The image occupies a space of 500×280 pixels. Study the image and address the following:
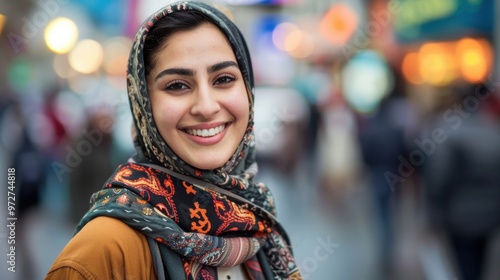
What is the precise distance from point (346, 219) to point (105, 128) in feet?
11.3

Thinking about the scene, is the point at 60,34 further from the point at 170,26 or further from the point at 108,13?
the point at 170,26

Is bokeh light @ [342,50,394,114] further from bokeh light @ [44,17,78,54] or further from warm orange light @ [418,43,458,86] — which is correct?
bokeh light @ [44,17,78,54]

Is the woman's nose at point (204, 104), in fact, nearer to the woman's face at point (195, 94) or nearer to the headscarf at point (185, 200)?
the woman's face at point (195, 94)

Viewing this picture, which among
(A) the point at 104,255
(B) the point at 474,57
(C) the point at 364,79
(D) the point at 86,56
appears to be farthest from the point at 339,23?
(A) the point at 104,255

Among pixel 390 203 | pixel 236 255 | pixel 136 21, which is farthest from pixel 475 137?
pixel 136 21

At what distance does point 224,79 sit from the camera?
1888 mm

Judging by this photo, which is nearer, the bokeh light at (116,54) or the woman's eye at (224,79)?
the woman's eye at (224,79)

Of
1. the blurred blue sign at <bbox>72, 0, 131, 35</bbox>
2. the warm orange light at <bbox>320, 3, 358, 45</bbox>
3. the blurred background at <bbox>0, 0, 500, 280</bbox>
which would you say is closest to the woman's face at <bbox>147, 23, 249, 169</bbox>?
the blurred background at <bbox>0, 0, 500, 280</bbox>

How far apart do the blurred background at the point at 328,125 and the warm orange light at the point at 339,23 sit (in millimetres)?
33

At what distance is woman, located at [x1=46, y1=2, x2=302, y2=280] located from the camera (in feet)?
5.66

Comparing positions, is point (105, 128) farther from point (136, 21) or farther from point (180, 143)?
point (180, 143)

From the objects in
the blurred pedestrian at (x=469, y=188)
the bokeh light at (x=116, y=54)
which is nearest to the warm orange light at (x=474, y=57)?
the blurred pedestrian at (x=469, y=188)

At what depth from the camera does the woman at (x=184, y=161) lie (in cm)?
173

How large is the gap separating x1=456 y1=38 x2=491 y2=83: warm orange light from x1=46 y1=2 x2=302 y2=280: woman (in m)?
8.91
